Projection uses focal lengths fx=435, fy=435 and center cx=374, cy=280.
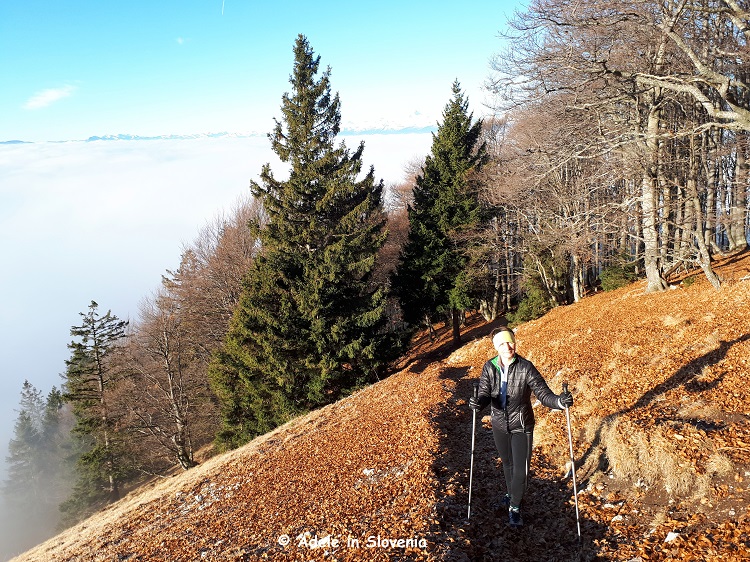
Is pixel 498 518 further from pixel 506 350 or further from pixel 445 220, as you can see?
pixel 445 220

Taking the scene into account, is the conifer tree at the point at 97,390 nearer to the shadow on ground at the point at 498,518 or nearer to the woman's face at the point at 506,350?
the shadow on ground at the point at 498,518

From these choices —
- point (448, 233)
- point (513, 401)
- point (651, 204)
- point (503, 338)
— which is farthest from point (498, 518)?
point (448, 233)

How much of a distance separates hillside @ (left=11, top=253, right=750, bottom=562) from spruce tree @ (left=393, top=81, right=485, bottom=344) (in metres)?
12.6

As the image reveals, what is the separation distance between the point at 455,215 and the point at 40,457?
228ft

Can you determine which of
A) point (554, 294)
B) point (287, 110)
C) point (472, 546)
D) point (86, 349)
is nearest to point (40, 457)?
point (86, 349)

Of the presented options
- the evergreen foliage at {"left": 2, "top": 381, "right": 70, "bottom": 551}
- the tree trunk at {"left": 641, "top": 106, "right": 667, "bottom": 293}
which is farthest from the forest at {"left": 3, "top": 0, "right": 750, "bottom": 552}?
the evergreen foliage at {"left": 2, "top": 381, "right": 70, "bottom": 551}

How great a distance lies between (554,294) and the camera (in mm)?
23281

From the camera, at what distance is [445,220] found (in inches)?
970

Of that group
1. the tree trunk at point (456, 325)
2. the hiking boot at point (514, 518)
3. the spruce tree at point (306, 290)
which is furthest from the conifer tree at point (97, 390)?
the hiking boot at point (514, 518)

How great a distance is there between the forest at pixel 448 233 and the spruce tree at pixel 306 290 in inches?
3.6

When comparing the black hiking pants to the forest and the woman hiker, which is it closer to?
the woman hiker

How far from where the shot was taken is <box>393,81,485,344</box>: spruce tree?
24.5 metres

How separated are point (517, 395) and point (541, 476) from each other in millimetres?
2422

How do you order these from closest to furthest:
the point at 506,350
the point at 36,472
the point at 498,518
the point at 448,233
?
the point at 506,350 < the point at 498,518 < the point at 448,233 < the point at 36,472
